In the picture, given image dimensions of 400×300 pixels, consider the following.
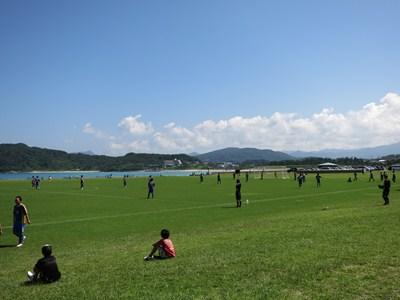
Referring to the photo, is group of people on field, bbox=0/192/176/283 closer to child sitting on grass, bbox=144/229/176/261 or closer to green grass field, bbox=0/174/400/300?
child sitting on grass, bbox=144/229/176/261

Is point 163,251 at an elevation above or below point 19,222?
below

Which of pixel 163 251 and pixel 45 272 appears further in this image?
pixel 163 251

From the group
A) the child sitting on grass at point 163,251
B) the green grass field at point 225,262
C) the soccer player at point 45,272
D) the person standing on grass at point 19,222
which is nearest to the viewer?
the green grass field at point 225,262

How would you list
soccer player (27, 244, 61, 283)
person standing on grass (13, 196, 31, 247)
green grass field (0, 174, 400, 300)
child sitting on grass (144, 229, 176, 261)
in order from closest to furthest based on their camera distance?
green grass field (0, 174, 400, 300), soccer player (27, 244, 61, 283), child sitting on grass (144, 229, 176, 261), person standing on grass (13, 196, 31, 247)

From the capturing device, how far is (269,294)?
28.4 ft

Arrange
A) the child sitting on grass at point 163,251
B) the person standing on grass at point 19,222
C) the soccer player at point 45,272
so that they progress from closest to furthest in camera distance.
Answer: the soccer player at point 45,272
the child sitting on grass at point 163,251
the person standing on grass at point 19,222

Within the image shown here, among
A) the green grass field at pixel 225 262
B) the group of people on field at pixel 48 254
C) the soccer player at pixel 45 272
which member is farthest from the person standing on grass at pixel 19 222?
the soccer player at pixel 45 272

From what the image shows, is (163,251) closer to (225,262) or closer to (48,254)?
(225,262)

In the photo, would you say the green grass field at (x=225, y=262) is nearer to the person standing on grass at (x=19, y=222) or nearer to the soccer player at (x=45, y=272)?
the soccer player at (x=45, y=272)

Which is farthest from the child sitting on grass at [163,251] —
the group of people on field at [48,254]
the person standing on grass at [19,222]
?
the person standing on grass at [19,222]

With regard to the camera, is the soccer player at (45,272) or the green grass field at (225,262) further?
the soccer player at (45,272)

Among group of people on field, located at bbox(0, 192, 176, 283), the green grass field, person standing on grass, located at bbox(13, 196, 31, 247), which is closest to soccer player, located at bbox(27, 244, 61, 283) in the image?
group of people on field, located at bbox(0, 192, 176, 283)

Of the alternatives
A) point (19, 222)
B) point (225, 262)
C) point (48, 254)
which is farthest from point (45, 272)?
point (19, 222)

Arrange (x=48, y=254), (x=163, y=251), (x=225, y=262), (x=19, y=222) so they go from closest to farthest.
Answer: (x=48, y=254) < (x=225, y=262) < (x=163, y=251) < (x=19, y=222)
